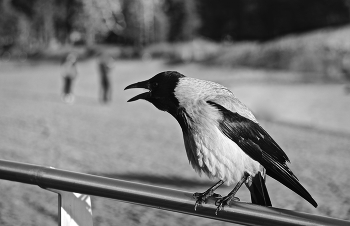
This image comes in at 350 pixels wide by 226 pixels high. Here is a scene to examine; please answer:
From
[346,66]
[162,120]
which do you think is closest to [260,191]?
[162,120]

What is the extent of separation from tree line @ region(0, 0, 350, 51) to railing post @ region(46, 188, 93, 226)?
190 feet

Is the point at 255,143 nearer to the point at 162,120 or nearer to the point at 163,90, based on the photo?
the point at 163,90

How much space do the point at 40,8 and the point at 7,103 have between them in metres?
63.9

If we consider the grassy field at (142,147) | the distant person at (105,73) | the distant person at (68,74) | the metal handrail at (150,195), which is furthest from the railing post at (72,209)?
the distant person at (68,74)

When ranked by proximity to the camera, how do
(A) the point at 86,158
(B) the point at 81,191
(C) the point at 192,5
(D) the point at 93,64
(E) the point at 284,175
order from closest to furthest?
(B) the point at 81,191 → (E) the point at 284,175 → (A) the point at 86,158 → (D) the point at 93,64 → (C) the point at 192,5

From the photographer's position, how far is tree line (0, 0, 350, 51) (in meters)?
63.3

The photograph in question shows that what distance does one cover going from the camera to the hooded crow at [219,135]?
2.50 m

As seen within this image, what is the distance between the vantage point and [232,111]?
8.46ft

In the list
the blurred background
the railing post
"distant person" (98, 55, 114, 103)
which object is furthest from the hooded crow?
"distant person" (98, 55, 114, 103)

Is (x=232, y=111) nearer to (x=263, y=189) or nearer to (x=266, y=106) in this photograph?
(x=263, y=189)

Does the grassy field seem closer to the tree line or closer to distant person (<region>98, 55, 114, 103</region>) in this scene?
distant person (<region>98, 55, 114, 103</region>)

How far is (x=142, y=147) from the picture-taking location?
33.2 ft

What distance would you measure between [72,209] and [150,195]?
672 millimetres

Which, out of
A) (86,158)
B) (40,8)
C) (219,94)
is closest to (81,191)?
(219,94)
